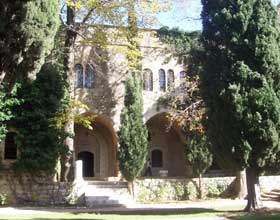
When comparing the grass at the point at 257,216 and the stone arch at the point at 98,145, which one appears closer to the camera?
the grass at the point at 257,216

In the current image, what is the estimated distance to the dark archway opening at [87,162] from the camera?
1264 inches

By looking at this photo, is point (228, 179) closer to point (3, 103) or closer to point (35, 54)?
point (3, 103)

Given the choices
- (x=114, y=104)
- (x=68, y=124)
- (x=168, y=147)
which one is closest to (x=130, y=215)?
(x=68, y=124)

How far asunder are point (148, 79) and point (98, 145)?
5.60m

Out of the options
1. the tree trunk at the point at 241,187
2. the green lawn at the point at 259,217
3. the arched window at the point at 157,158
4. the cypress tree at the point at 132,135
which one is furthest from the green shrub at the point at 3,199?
the arched window at the point at 157,158

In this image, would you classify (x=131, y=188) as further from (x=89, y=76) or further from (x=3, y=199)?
(x=89, y=76)

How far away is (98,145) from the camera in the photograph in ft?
106

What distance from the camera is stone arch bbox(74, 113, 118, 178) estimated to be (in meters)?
31.6

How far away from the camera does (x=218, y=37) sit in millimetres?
18359

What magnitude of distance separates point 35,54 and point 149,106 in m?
19.0

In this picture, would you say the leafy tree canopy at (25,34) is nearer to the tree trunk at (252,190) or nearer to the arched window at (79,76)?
the tree trunk at (252,190)

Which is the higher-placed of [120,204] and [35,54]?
[35,54]

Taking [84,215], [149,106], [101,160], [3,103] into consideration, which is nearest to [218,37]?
[84,215]

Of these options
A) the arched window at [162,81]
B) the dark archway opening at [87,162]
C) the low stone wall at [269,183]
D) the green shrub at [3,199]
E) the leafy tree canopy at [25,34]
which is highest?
the arched window at [162,81]
